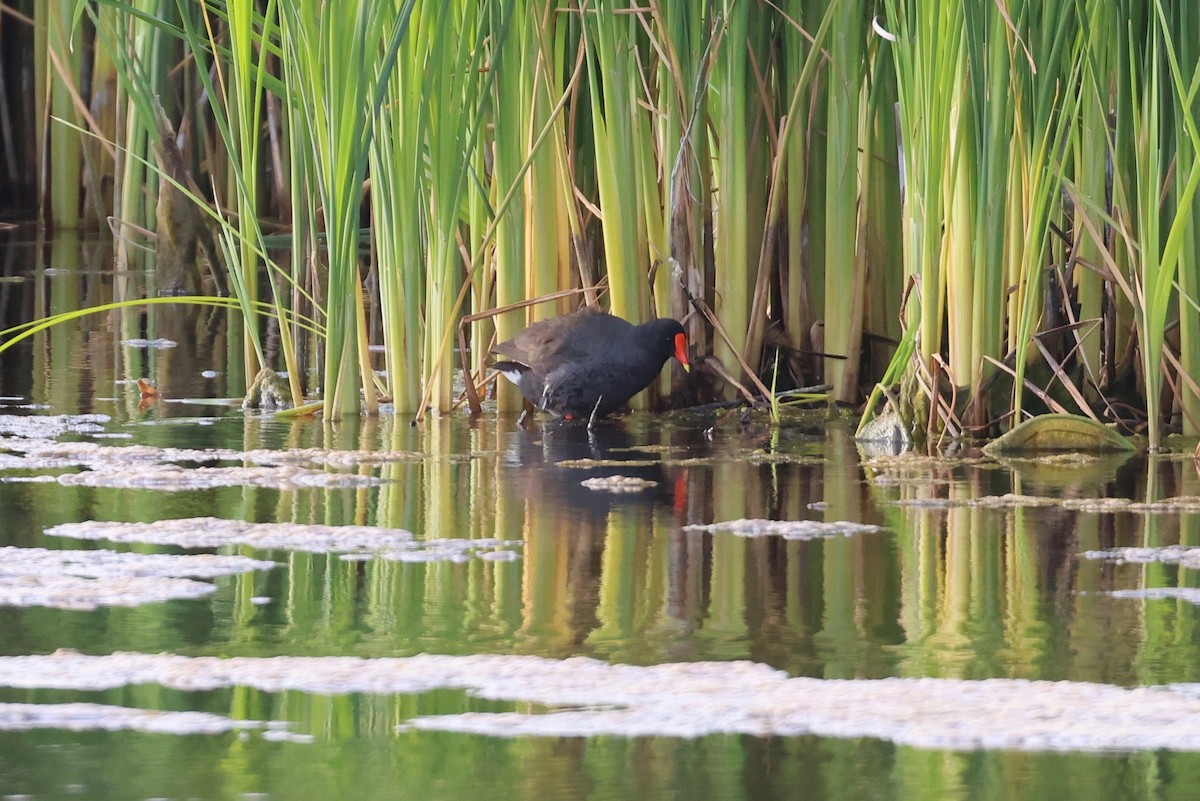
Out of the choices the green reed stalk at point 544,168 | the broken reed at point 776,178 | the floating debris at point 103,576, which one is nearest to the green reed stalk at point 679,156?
the broken reed at point 776,178

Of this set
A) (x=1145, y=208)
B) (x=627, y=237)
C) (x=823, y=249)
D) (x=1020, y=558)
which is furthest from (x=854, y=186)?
(x=1020, y=558)

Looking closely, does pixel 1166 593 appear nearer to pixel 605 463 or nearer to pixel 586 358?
pixel 605 463

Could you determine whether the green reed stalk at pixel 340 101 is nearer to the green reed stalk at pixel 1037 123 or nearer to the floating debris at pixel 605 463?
the floating debris at pixel 605 463

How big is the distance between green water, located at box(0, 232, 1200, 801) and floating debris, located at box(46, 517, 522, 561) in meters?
0.06

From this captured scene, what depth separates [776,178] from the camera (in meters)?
4.92

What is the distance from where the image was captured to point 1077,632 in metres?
2.65

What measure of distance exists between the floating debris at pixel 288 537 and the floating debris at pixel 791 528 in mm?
406

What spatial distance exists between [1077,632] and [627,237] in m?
2.55

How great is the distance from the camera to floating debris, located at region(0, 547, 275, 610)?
2.78 m

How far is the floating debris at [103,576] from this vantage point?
9.12 ft

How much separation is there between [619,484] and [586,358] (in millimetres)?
945

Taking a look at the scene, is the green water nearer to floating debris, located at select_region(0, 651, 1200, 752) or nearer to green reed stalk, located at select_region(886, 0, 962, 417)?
floating debris, located at select_region(0, 651, 1200, 752)

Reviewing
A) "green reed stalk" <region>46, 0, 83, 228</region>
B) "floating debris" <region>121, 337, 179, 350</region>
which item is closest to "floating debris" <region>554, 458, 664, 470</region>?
"floating debris" <region>121, 337, 179, 350</region>

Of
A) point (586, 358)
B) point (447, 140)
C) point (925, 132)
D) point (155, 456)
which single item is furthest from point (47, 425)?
point (925, 132)
